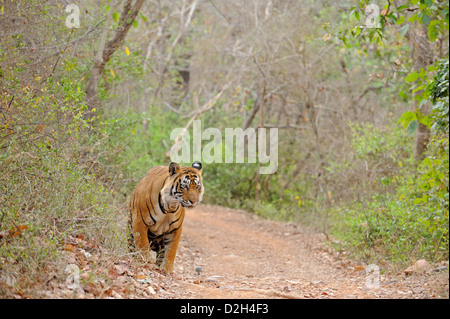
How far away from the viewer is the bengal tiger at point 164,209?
25.4 ft

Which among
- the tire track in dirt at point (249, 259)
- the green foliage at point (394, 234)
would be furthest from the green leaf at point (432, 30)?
the tire track in dirt at point (249, 259)

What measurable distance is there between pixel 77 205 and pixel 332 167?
29.8ft

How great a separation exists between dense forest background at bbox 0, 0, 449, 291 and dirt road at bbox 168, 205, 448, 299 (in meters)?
0.73

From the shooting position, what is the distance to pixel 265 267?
33.9 ft

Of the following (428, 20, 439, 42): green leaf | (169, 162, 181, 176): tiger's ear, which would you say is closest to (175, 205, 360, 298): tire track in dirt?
(169, 162, 181, 176): tiger's ear

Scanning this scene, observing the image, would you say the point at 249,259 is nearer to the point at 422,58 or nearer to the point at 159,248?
the point at 159,248

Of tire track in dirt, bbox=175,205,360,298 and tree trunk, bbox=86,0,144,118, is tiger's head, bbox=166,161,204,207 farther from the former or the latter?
tree trunk, bbox=86,0,144,118

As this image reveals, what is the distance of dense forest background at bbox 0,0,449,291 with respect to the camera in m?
6.80

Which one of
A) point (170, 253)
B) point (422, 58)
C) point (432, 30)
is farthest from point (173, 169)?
point (422, 58)

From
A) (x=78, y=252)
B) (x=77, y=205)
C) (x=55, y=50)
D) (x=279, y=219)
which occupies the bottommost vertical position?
(x=279, y=219)

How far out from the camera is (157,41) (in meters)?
22.6

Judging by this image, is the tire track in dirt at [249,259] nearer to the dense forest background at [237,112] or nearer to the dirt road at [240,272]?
the dirt road at [240,272]
